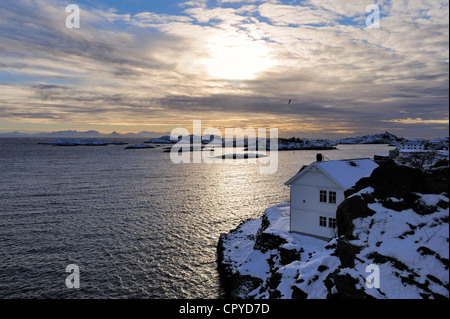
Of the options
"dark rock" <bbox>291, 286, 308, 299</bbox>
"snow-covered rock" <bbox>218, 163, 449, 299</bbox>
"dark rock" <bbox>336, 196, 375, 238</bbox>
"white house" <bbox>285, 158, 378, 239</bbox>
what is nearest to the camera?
"snow-covered rock" <bbox>218, 163, 449, 299</bbox>

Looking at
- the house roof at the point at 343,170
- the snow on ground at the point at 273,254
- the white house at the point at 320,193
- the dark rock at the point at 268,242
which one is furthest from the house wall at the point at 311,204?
the dark rock at the point at 268,242

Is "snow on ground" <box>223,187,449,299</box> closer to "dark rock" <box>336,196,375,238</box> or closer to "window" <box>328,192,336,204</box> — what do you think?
"dark rock" <box>336,196,375,238</box>

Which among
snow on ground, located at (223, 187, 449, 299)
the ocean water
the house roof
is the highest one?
the house roof

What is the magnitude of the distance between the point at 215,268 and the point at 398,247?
18861 millimetres

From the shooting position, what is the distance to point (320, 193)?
27.5 metres

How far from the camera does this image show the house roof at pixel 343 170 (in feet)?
84.8

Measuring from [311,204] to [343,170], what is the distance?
4843 millimetres

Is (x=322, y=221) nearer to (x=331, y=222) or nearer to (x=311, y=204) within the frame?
(x=331, y=222)

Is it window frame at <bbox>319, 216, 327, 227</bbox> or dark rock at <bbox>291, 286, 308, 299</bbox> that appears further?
window frame at <bbox>319, 216, 327, 227</bbox>

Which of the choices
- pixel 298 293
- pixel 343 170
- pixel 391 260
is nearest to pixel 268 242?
pixel 343 170

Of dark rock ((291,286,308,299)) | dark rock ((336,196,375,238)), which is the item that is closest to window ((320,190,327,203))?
dark rock ((336,196,375,238))

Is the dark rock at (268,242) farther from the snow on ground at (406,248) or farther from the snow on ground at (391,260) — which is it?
the snow on ground at (406,248)

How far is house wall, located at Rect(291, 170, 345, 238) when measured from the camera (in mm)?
26703

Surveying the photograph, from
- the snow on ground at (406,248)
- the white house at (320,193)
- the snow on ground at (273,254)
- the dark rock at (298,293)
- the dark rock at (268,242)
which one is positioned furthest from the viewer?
the dark rock at (268,242)
